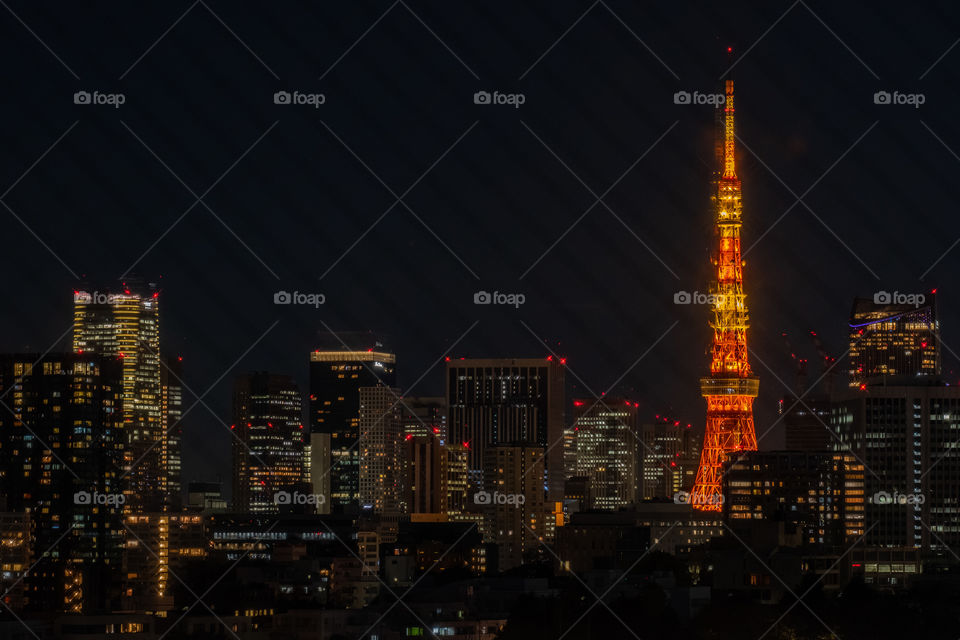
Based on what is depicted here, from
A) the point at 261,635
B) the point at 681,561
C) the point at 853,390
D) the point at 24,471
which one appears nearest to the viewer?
the point at 261,635

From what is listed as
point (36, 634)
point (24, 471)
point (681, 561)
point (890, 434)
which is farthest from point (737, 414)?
point (36, 634)

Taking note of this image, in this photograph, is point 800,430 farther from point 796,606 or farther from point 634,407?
point 796,606

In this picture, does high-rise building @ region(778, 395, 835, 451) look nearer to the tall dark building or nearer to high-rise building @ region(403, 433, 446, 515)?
high-rise building @ region(403, 433, 446, 515)

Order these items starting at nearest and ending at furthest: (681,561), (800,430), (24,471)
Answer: (681,561), (24,471), (800,430)

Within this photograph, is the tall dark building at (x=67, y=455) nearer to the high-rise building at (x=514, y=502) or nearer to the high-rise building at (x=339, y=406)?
the high-rise building at (x=514, y=502)

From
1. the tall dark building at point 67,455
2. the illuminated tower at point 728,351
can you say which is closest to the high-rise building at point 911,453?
the illuminated tower at point 728,351

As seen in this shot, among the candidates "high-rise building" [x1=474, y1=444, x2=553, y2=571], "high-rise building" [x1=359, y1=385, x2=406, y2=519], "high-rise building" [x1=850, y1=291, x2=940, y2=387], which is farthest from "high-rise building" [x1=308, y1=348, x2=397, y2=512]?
"high-rise building" [x1=850, y1=291, x2=940, y2=387]

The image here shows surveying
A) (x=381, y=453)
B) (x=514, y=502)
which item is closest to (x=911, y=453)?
(x=514, y=502)
